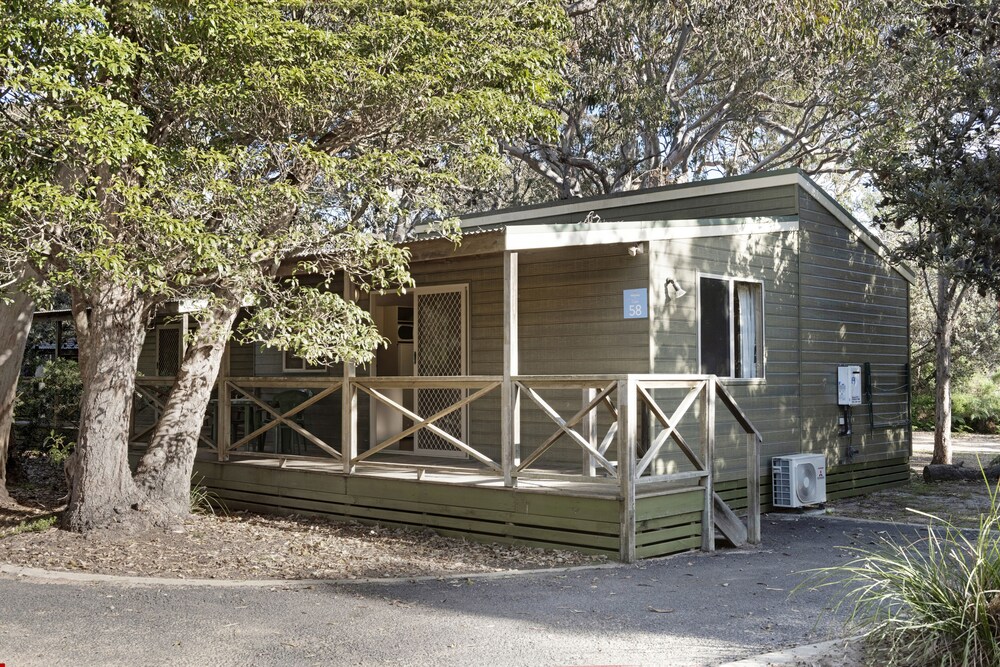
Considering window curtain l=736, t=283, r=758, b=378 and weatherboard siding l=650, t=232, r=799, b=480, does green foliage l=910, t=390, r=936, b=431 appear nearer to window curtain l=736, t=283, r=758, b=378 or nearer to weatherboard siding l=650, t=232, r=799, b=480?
weatherboard siding l=650, t=232, r=799, b=480

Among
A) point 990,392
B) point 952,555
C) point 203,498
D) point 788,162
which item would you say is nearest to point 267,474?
point 203,498

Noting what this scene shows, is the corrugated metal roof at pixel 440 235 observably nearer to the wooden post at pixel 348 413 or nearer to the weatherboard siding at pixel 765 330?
the wooden post at pixel 348 413

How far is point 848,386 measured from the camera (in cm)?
1176

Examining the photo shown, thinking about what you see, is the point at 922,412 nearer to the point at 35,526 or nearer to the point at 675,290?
the point at 675,290

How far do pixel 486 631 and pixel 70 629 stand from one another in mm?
2395

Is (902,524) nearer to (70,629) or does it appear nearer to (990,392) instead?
(70,629)

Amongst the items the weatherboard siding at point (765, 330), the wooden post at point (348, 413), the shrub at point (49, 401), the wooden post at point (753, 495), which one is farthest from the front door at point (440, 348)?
the shrub at point (49, 401)

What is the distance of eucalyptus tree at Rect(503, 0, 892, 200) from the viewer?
15.4 meters

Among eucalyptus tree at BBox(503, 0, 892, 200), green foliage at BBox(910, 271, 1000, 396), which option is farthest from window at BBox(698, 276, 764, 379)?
green foliage at BBox(910, 271, 1000, 396)

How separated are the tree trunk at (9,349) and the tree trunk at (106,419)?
6.96 ft

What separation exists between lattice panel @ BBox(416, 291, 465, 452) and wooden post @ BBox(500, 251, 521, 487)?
278cm

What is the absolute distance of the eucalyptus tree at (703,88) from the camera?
15359 mm

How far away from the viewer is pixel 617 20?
17594mm

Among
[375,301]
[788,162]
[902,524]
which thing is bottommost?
[902,524]
